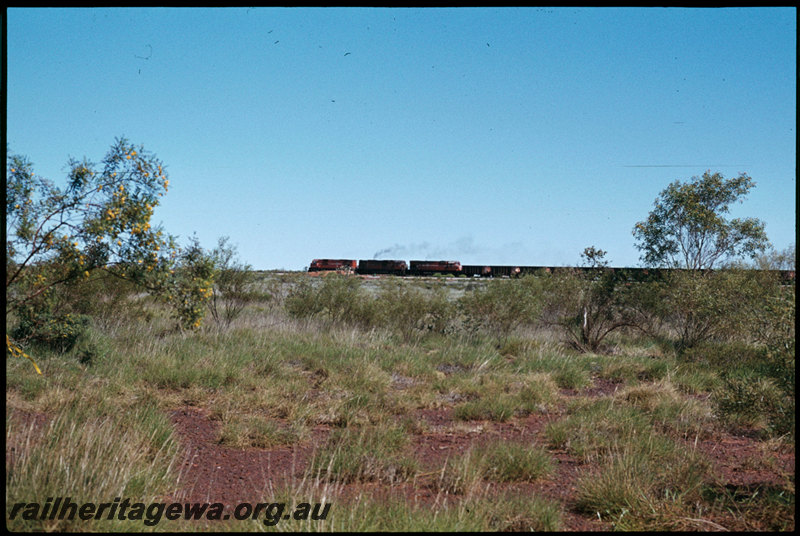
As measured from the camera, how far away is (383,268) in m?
52.8

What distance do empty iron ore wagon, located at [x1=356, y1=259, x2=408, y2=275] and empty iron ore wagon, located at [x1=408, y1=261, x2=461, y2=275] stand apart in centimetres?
88

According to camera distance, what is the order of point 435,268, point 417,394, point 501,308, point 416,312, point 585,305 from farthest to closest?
point 435,268 < point 585,305 < point 416,312 < point 501,308 < point 417,394

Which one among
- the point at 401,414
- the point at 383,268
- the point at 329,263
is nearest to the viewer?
the point at 401,414

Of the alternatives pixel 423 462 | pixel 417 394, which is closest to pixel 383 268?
pixel 417 394

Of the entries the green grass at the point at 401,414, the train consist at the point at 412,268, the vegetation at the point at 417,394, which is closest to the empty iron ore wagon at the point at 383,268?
the train consist at the point at 412,268

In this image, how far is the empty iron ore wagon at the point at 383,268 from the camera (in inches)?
2053

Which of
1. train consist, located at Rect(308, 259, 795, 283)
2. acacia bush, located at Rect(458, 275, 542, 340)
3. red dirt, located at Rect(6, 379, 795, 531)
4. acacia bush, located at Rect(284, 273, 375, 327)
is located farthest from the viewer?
train consist, located at Rect(308, 259, 795, 283)

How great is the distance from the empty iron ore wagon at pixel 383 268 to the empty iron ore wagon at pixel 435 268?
2.90ft

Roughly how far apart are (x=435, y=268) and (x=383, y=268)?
14.8 ft

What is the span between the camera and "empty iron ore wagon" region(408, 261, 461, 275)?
2071 inches

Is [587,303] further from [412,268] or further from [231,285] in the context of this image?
[412,268]

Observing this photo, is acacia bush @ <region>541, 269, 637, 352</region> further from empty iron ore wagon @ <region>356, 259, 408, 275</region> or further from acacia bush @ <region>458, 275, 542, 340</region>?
empty iron ore wagon @ <region>356, 259, 408, 275</region>

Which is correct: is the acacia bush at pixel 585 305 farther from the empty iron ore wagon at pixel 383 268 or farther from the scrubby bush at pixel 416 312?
the empty iron ore wagon at pixel 383 268

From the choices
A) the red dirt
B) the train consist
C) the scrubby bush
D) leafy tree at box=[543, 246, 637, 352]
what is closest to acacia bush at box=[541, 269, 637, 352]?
leafy tree at box=[543, 246, 637, 352]
